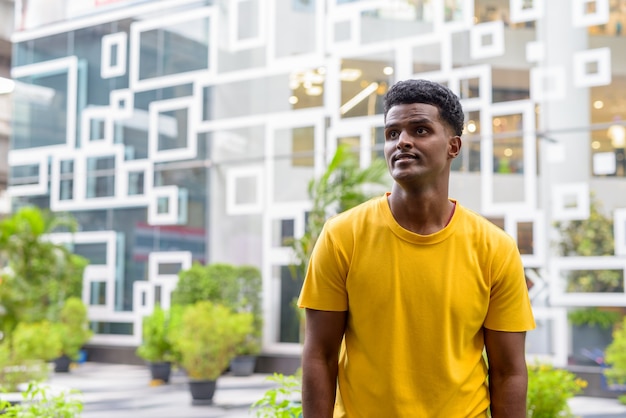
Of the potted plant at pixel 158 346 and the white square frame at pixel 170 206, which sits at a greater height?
the white square frame at pixel 170 206

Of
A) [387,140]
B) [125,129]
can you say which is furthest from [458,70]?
[387,140]

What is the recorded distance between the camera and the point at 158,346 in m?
8.01

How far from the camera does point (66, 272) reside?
888cm

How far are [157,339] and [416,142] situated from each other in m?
7.14

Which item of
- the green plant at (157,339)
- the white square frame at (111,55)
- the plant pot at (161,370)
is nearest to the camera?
the green plant at (157,339)

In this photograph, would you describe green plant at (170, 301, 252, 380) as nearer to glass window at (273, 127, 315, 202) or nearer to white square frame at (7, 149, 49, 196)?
glass window at (273, 127, 315, 202)

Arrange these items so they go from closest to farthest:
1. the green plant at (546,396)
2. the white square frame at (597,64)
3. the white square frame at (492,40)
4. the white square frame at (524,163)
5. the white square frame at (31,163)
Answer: the green plant at (546,396) → the white square frame at (597,64) → the white square frame at (524,163) → the white square frame at (492,40) → the white square frame at (31,163)

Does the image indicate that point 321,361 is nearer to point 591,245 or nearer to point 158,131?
point 591,245

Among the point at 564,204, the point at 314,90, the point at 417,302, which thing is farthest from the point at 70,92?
the point at 417,302

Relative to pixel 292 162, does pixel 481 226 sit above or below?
below

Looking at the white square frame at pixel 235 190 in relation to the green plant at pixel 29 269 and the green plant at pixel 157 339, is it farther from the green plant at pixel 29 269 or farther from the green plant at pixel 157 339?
the green plant at pixel 29 269

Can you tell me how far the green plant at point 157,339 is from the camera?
793 cm

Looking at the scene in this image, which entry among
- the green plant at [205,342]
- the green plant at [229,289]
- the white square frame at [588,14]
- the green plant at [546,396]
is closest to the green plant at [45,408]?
the green plant at [546,396]

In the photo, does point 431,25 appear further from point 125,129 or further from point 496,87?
point 125,129
